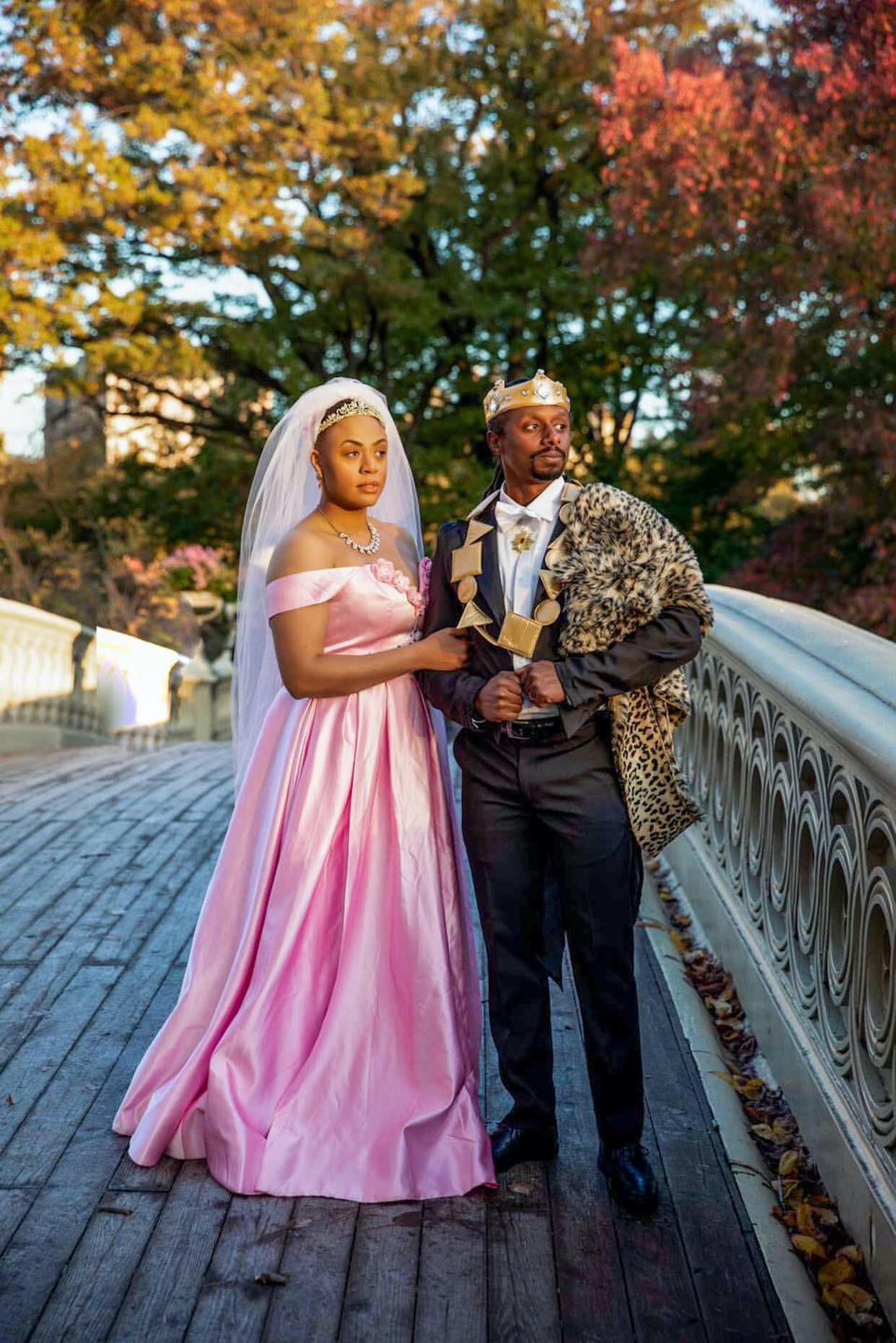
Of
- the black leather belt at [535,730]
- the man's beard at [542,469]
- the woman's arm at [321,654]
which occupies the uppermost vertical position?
the man's beard at [542,469]

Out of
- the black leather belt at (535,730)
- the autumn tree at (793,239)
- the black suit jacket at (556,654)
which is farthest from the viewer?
the autumn tree at (793,239)

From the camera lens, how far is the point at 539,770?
3391mm

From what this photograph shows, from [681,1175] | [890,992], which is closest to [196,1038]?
[681,1175]

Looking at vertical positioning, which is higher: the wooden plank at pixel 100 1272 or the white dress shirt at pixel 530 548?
the white dress shirt at pixel 530 548

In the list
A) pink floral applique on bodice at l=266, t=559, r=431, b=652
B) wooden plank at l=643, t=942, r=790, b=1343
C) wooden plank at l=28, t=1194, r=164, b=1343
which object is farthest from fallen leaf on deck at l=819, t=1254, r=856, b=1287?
pink floral applique on bodice at l=266, t=559, r=431, b=652

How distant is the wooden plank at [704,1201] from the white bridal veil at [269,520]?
1.57 metres

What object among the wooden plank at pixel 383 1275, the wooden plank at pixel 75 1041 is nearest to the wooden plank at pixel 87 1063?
the wooden plank at pixel 75 1041

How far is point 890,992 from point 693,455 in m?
16.3

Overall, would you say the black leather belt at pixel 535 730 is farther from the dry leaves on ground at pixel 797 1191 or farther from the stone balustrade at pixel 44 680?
the stone balustrade at pixel 44 680

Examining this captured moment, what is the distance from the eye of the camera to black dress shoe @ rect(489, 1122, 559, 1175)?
3.57 meters

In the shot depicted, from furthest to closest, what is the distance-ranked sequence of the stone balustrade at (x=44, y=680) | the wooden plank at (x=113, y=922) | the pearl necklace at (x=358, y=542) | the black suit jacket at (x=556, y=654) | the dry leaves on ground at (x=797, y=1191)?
the stone balustrade at (x=44, y=680), the wooden plank at (x=113, y=922), the pearl necklace at (x=358, y=542), the black suit jacket at (x=556, y=654), the dry leaves on ground at (x=797, y=1191)

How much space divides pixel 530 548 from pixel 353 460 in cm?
54

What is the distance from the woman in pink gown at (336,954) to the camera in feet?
11.5

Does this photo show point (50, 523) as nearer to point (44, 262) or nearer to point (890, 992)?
point (44, 262)
